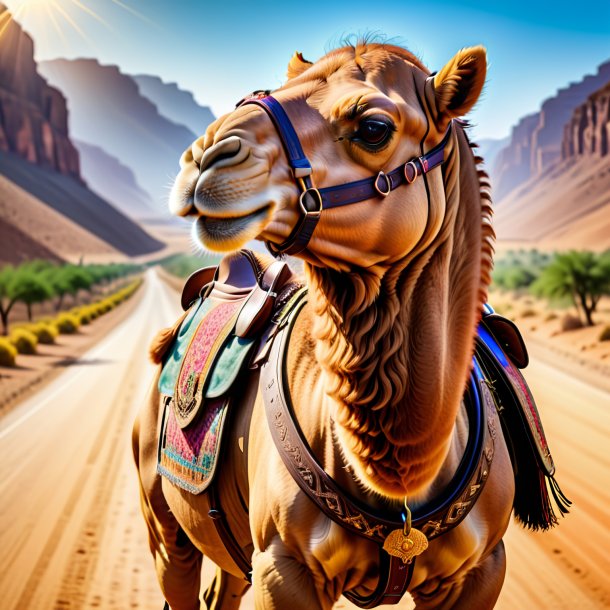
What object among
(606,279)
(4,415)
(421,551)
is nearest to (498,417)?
(421,551)

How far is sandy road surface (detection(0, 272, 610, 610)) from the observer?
20.4ft

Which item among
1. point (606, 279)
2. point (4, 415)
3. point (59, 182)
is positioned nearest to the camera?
point (4, 415)

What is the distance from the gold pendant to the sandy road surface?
13.3 ft

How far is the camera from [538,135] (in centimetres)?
14975

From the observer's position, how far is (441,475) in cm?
247

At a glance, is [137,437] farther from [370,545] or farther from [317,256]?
[317,256]

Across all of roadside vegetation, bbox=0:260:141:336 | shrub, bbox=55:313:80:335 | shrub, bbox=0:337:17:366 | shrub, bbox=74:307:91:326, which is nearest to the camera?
shrub, bbox=0:337:17:366

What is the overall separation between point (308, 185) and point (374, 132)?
10.8 inches

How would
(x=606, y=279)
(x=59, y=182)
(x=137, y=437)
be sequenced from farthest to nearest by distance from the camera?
(x=59, y=182) < (x=606, y=279) < (x=137, y=437)

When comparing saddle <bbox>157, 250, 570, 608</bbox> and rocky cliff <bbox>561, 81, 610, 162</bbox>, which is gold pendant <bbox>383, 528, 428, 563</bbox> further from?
rocky cliff <bbox>561, 81, 610, 162</bbox>

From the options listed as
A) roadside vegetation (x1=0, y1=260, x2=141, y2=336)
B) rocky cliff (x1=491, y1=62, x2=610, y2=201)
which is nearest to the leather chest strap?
roadside vegetation (x1=0, y1=260, x2=141, y2=336)

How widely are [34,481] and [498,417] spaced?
27.7 ft

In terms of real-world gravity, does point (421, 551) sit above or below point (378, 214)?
below

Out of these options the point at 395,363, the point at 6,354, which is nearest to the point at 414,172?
the point at 395,363
